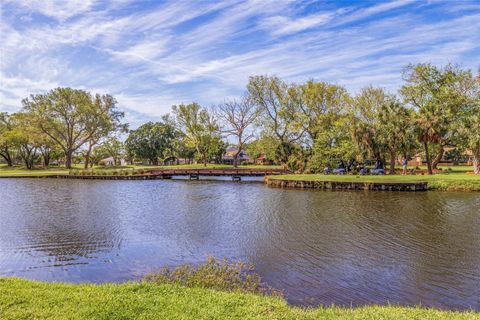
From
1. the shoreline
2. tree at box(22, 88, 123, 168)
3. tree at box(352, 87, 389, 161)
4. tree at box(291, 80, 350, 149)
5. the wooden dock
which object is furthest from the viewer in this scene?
tree at box(22, 88, 123, 168)

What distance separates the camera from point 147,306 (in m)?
6.29

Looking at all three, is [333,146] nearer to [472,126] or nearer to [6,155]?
[472,126]

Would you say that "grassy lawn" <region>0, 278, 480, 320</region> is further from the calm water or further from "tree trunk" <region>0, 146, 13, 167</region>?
"tree trunk" <region>0, 146, 13, 167</region>

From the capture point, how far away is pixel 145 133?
91.6 meters

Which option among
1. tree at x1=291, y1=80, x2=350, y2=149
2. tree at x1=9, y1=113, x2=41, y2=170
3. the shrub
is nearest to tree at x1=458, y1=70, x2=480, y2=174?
tree at x1=291, y1=80, x2=350, y2=149

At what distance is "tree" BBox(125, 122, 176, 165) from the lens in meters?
90.9

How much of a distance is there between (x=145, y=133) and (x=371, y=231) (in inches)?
3257

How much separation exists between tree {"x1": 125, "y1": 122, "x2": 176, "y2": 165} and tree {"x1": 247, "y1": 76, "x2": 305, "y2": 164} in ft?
137

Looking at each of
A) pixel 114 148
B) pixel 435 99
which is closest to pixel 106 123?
pixel 114 148

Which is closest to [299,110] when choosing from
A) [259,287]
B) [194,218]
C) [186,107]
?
[186,107]

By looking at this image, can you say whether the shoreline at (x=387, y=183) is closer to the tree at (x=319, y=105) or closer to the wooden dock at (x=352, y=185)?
the wooden dock at (x=352, y=185)

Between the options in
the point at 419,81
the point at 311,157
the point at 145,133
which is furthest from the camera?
the point at 145,133

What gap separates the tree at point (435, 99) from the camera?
38.2 m

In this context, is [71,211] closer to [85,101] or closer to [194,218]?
[194,218]
